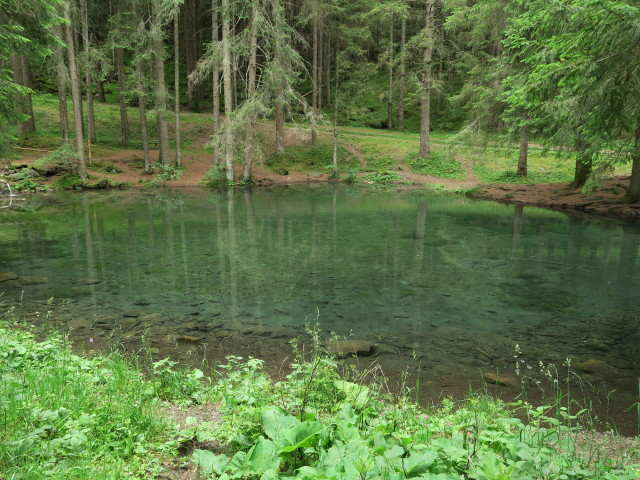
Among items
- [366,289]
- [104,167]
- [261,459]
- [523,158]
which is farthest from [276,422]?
[104,167]

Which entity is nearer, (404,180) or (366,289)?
(366,289)

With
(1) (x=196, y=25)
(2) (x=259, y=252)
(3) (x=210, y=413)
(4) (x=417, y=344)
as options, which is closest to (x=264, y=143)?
(1) (x=196, y=25)

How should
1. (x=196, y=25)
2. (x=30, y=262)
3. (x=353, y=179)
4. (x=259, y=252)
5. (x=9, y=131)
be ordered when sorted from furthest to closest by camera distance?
(x=196, y=25), (x=353, y=179), (x=9, y=131), (x=259, y=252), (x=30, y=262)

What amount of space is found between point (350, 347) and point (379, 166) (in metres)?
26.7

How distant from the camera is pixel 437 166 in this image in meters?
31.0

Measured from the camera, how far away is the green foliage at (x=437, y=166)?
98.4 feet

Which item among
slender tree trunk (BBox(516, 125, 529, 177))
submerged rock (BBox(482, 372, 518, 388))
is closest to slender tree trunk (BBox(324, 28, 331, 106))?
slender tree trunk (BBox(516, 125, 529, 177))

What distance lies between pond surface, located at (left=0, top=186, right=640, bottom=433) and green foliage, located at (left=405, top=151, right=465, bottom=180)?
525 inches

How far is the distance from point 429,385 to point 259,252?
7.54 metres

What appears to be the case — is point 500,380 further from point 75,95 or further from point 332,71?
point 332,71

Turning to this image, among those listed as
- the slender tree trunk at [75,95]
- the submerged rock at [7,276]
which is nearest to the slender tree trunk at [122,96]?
the slender tree trunk at [75,95]

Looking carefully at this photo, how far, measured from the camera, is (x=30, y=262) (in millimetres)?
10500

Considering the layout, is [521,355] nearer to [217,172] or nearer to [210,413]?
[210,413]

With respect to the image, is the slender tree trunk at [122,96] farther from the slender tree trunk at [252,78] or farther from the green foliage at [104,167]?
the slender tree trunk at [252,78]
